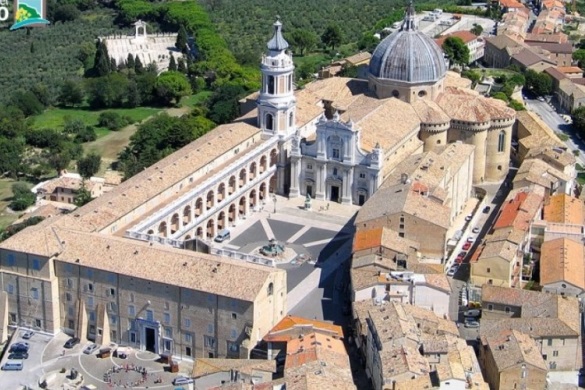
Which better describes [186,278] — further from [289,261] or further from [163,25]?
[163,25]

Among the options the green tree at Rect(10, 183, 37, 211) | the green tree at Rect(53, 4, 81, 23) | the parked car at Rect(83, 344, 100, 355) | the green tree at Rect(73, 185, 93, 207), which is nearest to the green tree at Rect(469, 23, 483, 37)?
the green tree at Rect(53, 4, 81, 23)

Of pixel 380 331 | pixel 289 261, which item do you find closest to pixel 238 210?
pixel 289 261

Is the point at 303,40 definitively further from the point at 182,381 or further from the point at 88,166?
the point at 182,381

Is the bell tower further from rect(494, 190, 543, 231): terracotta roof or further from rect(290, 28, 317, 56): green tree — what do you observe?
rect(290, 28, 317, 56): green tree

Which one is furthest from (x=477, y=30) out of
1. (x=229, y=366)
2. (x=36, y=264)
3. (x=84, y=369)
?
(x=84, y=369)

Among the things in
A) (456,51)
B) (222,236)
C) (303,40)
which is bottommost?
(222,236)
